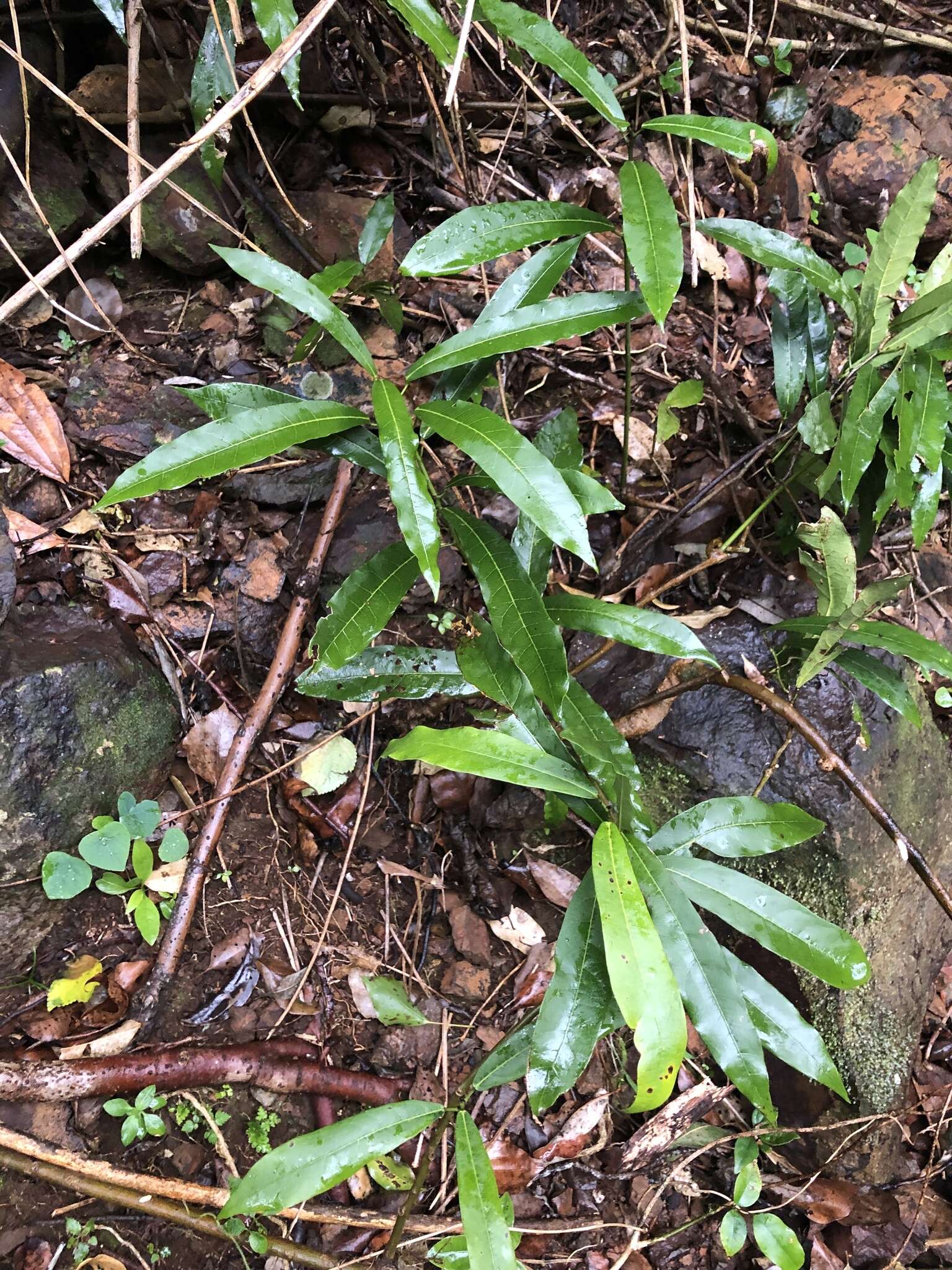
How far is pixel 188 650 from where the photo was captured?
→ 7.00 feet

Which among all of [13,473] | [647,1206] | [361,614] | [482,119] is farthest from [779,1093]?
[482,119]

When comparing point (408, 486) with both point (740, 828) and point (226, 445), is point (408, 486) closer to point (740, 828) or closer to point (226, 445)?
point (226, 445)

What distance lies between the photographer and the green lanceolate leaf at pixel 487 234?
1498 mm

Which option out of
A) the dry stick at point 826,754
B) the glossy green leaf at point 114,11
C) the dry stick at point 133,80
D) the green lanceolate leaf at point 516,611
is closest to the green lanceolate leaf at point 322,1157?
the green lanceolate leaf at point 516,611

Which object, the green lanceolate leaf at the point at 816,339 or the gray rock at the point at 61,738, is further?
the green lanceolate leaf at the point at 816,339

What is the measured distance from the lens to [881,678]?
1871 mm

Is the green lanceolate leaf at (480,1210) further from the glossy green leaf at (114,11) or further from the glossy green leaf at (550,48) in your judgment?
the glossy green leaf at (114,11)

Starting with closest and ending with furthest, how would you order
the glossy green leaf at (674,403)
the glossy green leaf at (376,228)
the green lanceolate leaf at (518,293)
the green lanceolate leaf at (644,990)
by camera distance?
1. the green lanceolate leaf at (644,990)
2. the green lanceolate leaf at (518,293)
3. the glossy green leaf at (376,228)
4. the glossy green leaf at (674,403)

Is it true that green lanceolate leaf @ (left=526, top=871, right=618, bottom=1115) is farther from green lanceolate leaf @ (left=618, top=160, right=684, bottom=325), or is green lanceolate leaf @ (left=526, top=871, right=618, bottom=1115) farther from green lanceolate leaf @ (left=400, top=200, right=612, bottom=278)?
green lanceolate leaf @ (left=400, top=200, right=612, bottom=278)

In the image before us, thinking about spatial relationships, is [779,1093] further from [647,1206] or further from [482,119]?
[482,119]

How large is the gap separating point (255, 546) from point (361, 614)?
86 cm

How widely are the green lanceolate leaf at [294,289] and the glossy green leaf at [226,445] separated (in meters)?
0.15

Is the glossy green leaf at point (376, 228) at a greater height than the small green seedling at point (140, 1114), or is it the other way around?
the glossy green leaf at point (376, 228)

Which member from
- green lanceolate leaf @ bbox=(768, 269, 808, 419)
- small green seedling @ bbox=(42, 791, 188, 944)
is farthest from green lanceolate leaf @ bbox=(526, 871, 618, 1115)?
green lanceolate leaf @ bbox=(768, 269, 808, 419)
